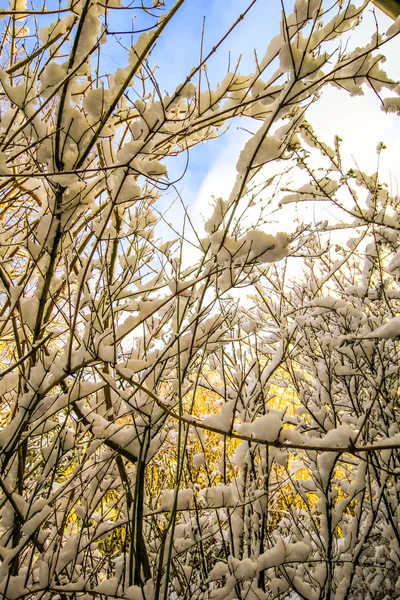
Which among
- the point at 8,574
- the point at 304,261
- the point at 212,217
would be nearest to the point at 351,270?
the point at 304,261

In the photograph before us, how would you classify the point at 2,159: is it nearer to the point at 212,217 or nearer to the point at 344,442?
the point at 212,217

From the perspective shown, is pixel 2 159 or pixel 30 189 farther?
pixel 30 189

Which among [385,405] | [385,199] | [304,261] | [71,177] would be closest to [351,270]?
[304,261]

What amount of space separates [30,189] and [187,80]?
1055 mm

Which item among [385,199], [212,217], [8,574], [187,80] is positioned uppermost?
[385,199]

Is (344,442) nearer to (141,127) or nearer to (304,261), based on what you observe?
(141,127)

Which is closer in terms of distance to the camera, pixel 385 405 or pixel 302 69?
pixel 302 69

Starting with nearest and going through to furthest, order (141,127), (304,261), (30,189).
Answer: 1. (141,127)
2. (30,189)
3. (304,261)

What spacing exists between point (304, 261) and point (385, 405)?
2.09m

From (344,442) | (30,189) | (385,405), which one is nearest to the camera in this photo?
(344,442)

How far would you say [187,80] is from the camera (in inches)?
46.5

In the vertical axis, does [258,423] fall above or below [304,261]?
below

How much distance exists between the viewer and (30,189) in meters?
1.83

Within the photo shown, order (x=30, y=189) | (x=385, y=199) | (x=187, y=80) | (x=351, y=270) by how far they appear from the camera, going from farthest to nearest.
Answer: (x=351, y=270) < (x=385, y=199) < (x=30, y=189) < (x=187, y=80)
